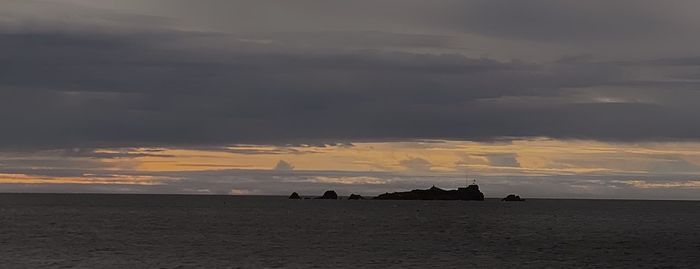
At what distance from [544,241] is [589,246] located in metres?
10.8

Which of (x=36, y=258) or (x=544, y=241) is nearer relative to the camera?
(x=36, y=258)

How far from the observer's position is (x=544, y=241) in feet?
419

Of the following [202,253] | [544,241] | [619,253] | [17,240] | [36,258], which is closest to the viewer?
[36,258]

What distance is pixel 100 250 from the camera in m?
101

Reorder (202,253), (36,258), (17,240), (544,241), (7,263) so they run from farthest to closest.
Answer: (544,241)
(17,240)
(202,253)
(36,258)
(7,263)

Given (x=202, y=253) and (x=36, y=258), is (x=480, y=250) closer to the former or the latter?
(x=202, y=253)

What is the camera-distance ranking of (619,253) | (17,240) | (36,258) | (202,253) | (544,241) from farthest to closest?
(544,241)
(17,240)
(619,253)
(202,253)
(36,258)

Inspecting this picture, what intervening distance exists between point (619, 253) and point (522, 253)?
12481 millimetres

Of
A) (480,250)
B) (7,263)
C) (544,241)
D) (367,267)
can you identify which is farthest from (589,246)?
(7,263)

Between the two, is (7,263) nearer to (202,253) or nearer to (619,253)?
(202,253)

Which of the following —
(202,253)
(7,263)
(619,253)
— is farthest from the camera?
(619,253)

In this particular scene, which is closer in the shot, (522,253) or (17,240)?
(522,253)

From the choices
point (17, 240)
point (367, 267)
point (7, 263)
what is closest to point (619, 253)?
point (367, 267)

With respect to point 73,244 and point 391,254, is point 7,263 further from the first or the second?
point 391,254
